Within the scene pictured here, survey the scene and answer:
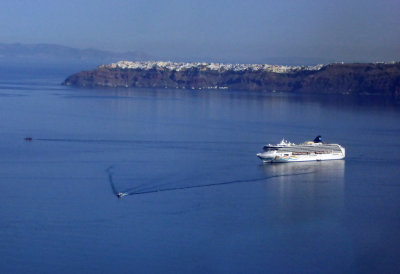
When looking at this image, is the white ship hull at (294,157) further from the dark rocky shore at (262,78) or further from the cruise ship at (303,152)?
the dark rocky shore at (262,78)

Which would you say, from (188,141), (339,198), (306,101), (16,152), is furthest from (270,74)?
(339,198)

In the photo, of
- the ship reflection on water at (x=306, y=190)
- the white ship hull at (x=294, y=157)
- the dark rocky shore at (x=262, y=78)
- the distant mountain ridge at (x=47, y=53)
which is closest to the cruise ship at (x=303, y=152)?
the white ship hull at (x=294, y=157)

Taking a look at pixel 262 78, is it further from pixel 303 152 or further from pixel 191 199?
pixel 191 199

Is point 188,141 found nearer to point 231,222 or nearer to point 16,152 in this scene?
point 16,152

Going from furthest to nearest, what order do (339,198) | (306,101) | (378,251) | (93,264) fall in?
(306,101)
(339,198)
(378,251)
(93,264)

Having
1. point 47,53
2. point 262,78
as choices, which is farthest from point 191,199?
point 47,53

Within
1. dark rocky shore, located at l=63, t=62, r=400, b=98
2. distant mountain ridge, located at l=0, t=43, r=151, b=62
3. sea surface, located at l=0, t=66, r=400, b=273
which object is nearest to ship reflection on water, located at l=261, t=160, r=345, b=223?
sea surface, located at l=0, t=66, r=400, b=273
